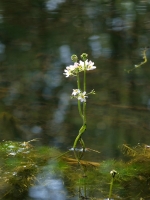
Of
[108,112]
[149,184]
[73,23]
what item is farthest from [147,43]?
[149,184]

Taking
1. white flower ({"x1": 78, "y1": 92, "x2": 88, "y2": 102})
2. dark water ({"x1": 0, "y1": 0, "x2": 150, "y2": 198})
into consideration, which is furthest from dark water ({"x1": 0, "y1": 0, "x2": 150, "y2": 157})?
white flower ({"x1": 78, "y1": 92, "x2": 88, "y2": 102})

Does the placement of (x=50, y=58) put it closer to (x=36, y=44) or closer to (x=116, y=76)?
(x=36, y=44)

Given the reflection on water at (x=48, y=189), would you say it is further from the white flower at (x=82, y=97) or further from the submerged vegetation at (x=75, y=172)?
the white flower at (x=82, y=97)

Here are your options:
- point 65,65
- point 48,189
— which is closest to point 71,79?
point 65,65

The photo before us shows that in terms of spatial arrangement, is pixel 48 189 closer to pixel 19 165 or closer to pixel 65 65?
pixel 19 165

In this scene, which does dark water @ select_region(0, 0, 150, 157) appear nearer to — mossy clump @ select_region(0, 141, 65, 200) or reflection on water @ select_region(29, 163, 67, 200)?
mossy clump @ select_region(0, 141, 65, 200)

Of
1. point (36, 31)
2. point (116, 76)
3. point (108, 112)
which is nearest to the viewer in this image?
point (108, 112)

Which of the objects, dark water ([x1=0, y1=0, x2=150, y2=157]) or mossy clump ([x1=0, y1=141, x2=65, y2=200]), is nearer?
mossy clump ([x1=0, y1=141, x2=65, y2=200])

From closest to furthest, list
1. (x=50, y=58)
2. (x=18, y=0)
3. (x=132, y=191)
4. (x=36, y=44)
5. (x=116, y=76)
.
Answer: (x=132, y=191) → (x=116, y=76) → (x=50, y=58) → (x=36, y=44) → (x=18, y=0)

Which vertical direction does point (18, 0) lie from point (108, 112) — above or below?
above
